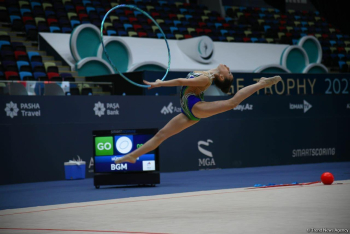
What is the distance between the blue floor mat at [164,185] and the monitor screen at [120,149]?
44cm

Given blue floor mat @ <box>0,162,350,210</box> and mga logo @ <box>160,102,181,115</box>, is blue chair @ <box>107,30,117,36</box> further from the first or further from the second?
blue floor mat @ <box>0,162,350,210</box>

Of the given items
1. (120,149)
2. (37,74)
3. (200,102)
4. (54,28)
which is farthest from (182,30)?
(200,102)

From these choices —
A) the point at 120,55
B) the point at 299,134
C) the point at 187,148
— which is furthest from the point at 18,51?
the point at 299,134

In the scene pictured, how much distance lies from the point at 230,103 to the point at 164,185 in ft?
16.6

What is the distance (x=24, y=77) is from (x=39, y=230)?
10.5 meters

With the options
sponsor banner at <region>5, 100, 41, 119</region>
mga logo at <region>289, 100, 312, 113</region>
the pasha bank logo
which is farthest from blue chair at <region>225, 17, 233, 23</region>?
sponsor banner at <region>5, 100, 41, 119</region>

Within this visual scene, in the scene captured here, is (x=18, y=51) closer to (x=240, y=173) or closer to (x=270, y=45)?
(x=240, y=173)

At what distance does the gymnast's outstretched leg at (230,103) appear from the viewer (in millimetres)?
6594

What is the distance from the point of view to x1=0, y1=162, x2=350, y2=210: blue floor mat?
9484 mm

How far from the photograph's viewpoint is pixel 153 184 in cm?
1145

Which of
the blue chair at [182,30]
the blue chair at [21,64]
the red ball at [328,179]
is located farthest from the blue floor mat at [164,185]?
the blue chair at [182,30]

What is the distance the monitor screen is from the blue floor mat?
439 millimetres

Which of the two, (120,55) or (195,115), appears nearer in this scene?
(195,115)

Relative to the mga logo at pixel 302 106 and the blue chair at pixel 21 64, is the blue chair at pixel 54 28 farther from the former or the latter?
the mga logo at pixel 302 106
